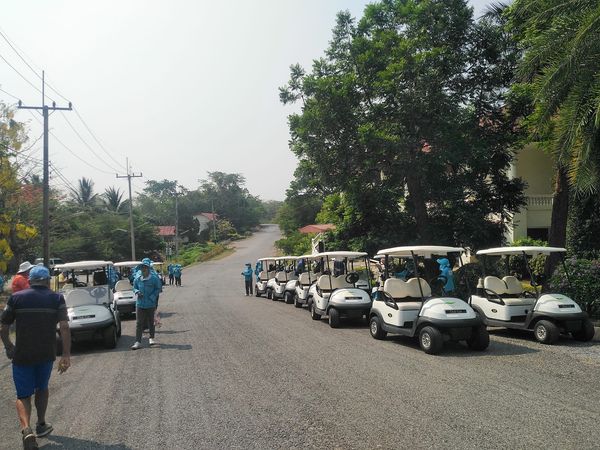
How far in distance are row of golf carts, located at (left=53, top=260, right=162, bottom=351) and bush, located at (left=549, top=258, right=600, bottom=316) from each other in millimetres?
10661

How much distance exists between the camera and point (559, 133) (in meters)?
Answer: 11.8

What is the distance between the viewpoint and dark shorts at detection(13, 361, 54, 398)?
5.49 meters

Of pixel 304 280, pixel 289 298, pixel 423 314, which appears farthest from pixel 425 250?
pixel 289 298

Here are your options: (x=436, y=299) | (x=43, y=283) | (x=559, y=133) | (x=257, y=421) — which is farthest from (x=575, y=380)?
(x=43, y=283)

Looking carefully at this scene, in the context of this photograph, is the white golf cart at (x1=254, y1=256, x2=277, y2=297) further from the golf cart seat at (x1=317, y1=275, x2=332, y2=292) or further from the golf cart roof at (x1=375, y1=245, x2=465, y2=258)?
the golf cart roof at (x1=375, y1=245, x2=465, y2=258)

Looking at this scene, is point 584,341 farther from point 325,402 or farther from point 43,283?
point 43,283

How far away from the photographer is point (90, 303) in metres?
12.2

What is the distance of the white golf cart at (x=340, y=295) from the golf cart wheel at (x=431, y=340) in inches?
150

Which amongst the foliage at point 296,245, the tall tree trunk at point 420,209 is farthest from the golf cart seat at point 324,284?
the foliage at point 296,245

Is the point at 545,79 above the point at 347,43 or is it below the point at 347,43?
below

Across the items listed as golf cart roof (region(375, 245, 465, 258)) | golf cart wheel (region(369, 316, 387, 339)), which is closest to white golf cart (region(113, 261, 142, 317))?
golf cart wheel (region(369, 316, 387, 339))

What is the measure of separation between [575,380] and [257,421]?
4.76 metres

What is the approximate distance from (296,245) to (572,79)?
4497 cm

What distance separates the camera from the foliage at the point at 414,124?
1830 centimetres
